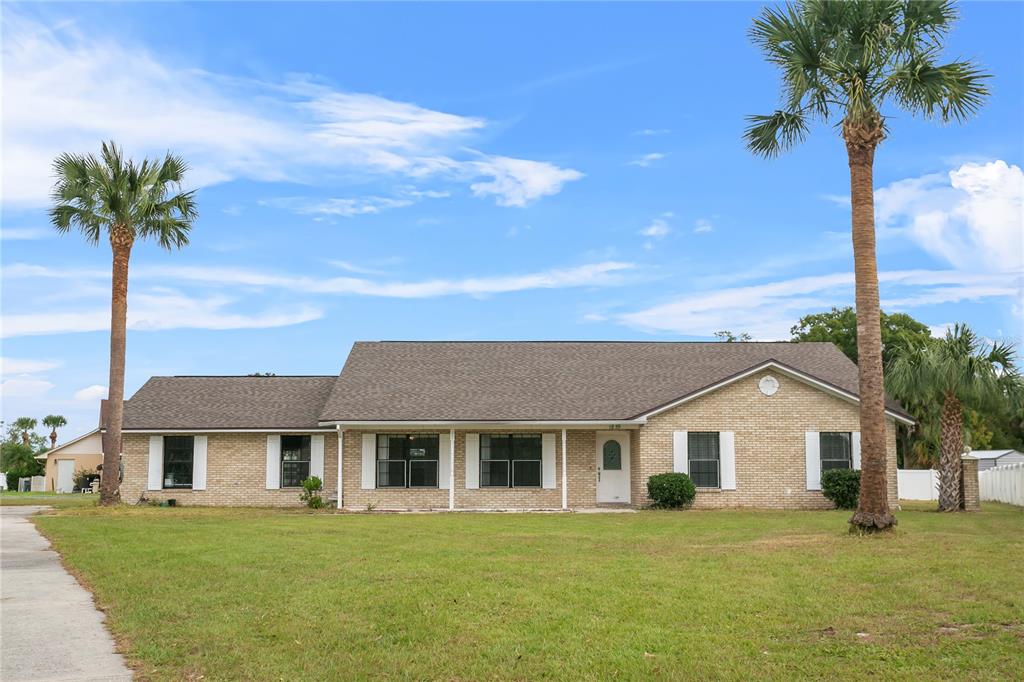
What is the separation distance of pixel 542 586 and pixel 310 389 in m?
21.8

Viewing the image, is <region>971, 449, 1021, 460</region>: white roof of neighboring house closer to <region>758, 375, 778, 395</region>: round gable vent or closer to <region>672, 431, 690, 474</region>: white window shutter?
<region>758, 375, 778, 395</region>: round gable vent

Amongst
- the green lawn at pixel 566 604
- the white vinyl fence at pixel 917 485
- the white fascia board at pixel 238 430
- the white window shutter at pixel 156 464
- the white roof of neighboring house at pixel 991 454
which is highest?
the white fascia board at pixel 238 430

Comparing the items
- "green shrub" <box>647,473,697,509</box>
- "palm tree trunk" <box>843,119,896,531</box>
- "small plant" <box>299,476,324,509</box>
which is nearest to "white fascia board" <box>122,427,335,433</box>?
"small plant" <box>299,476,324,509</box>

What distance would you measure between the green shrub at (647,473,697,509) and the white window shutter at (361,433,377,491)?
784 cm

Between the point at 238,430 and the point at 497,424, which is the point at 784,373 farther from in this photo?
the point at 238,430

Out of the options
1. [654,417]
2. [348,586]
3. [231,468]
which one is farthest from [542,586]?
[231,468]

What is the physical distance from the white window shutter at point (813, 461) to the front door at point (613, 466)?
5004mm

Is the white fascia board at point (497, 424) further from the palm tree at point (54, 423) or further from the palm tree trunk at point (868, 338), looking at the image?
the palm tree at point (54, 423)

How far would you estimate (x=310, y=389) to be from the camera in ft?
103

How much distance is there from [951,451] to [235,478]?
798 inches

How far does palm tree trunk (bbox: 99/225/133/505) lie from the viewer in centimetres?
2694

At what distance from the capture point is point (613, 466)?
90.2 ft

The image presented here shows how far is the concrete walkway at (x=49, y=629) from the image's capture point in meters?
7.73

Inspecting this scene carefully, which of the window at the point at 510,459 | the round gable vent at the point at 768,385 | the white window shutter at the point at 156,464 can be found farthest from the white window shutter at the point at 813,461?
the white window shutter at the point at 156,464
